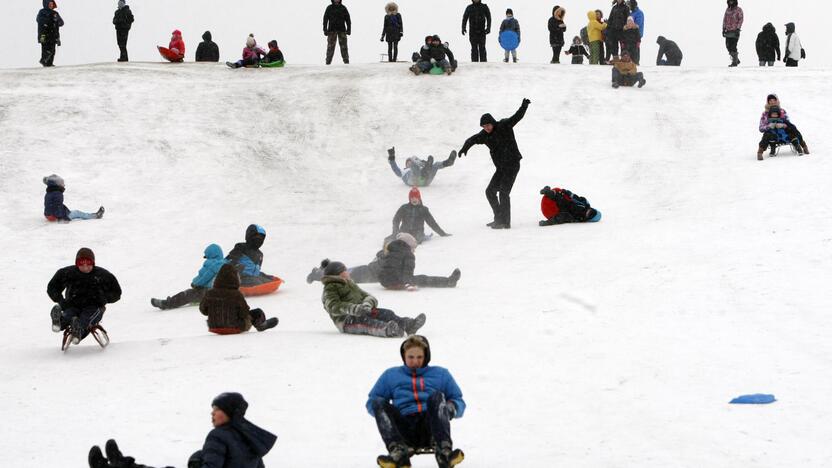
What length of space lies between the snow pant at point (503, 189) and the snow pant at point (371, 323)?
643 centimetres

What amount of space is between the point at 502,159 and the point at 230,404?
1140 cm


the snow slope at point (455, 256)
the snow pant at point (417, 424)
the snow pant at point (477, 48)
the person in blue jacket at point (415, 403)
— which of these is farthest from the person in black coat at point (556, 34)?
the snow pant at point (417, 424)

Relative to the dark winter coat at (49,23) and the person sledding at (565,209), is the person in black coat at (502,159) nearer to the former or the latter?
the person sledding at (565,209)

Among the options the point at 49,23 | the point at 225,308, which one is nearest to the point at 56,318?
the point at 225,308

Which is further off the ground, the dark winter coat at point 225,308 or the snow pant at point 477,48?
the snow pant at point 477,48

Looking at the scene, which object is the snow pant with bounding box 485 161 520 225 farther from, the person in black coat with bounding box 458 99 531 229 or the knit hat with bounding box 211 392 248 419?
the knit hat with bounding box 211 392 248 419

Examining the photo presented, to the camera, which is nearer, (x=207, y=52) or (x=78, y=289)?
(x=78, y=289)

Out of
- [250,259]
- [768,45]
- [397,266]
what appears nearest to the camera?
[397,266]

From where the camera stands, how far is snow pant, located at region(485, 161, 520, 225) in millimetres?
16641

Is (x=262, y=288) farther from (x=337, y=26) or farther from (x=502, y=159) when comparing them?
(x=337, y=26)

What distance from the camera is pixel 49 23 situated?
27406mm

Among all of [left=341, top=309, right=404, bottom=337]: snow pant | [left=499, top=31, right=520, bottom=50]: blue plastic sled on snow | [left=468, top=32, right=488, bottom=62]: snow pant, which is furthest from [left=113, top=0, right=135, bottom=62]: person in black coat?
Result: [left=341, top=309, right=404, bottom=337]: snow pant

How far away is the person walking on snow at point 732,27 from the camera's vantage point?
29.0m

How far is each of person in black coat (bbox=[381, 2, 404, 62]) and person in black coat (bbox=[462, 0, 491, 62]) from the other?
6.77 ft
